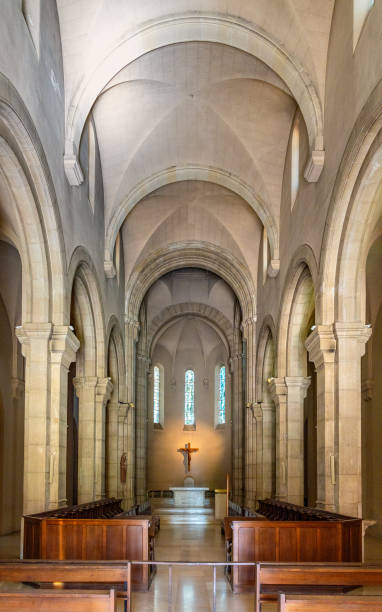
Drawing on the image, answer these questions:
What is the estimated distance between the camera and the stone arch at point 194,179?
2125 cm

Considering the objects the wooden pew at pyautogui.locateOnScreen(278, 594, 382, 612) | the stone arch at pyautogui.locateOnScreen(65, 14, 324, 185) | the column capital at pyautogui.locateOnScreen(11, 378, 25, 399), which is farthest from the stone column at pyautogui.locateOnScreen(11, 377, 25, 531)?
the wooden pew at pyautogui.locateOnScreen(278, 594, 382, 612)

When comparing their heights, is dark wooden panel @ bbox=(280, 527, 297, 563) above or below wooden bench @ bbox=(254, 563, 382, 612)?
below

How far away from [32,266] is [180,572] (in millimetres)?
6115

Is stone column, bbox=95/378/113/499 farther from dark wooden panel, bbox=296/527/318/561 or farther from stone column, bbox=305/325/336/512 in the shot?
dark wooden panel, bbox=296/527/318/561

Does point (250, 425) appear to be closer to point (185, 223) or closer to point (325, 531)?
point (185, 223)

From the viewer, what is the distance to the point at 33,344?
1388 cm

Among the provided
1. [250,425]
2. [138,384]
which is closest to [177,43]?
[250,425]

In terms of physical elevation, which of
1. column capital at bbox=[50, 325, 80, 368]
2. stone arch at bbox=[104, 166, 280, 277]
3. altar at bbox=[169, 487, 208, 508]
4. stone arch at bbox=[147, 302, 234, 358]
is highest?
stone arch at bbox=[104, 166, 280, 277]

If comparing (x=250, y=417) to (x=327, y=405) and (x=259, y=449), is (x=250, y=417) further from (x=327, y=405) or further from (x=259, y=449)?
(x=327, y=405)

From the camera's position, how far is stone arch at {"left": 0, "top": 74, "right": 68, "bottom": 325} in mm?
11578

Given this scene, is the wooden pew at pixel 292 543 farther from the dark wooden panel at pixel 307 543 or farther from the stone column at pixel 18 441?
the stone column at pixel 18 441

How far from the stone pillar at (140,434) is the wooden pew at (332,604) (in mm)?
24676

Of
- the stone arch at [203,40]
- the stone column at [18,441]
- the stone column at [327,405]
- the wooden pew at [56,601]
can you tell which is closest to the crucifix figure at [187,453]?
the stone column at [18,441]

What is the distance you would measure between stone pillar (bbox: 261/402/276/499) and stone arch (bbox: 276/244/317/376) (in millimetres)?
5208
